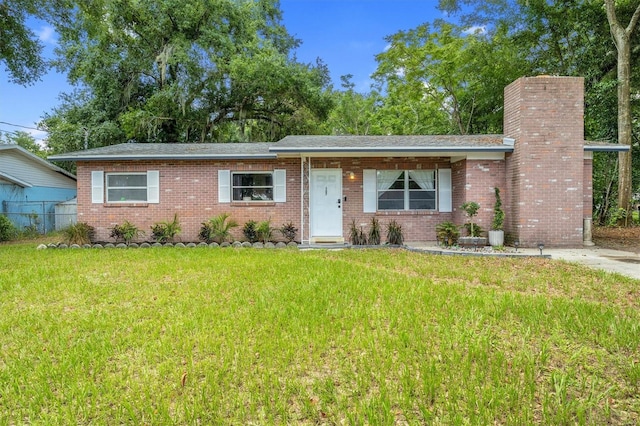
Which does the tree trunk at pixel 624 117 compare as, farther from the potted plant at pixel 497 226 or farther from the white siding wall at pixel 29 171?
the white siding wall at pixel 29 171

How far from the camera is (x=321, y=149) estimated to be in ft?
32.6

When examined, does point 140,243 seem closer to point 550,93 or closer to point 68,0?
point 68,0

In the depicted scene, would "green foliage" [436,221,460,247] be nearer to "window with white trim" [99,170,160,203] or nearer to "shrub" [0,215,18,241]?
"window with white trim" [99,170,160,203]

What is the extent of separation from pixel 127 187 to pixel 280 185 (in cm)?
469

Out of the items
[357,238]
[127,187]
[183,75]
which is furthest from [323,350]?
[183,75]

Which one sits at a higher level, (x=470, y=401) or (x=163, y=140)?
(x=163, y=140)

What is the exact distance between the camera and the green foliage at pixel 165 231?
10.9m

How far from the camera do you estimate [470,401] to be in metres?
2.44

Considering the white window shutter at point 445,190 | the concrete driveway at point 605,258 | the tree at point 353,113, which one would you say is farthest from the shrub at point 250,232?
the tree at point 353,113

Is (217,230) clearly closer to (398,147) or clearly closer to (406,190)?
(398,147)

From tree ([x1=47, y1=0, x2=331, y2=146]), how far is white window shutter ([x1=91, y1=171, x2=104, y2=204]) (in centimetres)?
679

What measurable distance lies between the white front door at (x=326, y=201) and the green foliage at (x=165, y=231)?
160 inches

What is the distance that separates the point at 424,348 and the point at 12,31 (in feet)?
55.1

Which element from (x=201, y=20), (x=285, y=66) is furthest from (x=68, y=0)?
(x=285, y=66)
